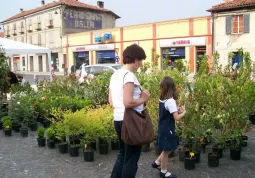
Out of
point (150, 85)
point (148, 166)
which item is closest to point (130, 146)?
point (148, 166)

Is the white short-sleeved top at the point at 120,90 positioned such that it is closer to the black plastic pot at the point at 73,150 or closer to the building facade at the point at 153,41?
the black plastic pot at the point at 73,150

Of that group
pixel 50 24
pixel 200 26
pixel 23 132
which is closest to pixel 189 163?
pixel 23 132

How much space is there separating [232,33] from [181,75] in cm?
2032

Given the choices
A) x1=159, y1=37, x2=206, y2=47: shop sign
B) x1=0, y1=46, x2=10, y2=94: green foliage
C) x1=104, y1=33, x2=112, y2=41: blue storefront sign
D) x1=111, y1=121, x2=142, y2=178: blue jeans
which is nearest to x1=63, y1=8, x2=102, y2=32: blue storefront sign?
x1=104, y1=33, x2=112, y2=41: blue storefront sign

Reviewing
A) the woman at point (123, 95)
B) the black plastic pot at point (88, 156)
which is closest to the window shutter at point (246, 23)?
the black plastic pot at point (88, 156)

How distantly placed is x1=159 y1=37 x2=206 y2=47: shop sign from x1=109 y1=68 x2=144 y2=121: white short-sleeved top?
972 inches

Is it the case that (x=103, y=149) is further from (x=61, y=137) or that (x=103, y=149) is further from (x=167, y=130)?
(x=167, y=130)

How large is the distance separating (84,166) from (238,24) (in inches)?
919

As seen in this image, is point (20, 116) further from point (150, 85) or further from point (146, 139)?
point (146, 139)

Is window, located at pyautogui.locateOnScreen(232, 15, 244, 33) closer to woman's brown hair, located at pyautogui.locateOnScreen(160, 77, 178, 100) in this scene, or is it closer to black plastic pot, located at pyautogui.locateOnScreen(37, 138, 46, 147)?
black plastic pot, located at pyautogui.locateOnScreen(37, 138, 46, 147)

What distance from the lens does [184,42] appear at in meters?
28.3

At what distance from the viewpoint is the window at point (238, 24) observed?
985 inches

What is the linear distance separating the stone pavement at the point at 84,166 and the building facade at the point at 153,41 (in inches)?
628

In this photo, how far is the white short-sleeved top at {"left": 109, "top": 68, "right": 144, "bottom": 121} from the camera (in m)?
3.33
